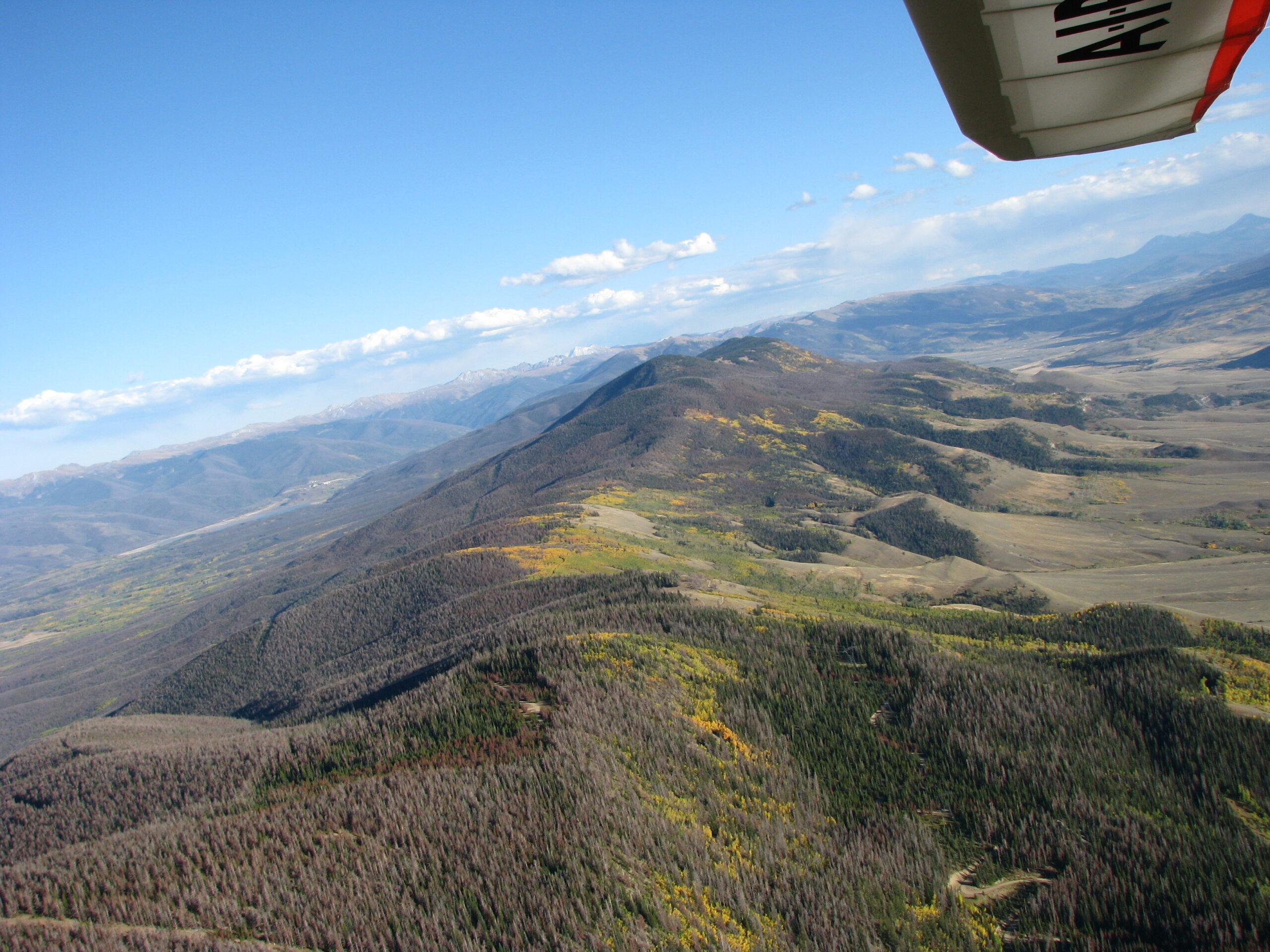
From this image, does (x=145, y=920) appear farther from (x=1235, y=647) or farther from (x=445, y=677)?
(x=1235, y=647)

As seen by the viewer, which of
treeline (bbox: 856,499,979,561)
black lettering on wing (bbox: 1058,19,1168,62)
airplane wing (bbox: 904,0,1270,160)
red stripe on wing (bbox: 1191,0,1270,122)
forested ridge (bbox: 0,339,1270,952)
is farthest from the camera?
treeline (bbox: 856,499,979,561)

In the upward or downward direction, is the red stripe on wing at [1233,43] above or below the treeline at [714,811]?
above

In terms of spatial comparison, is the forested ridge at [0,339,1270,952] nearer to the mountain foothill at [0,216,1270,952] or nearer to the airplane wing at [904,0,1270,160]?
the mountain foothill at [0,216,1270,952]

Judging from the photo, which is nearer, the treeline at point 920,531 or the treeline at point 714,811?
the treeline at point 714,811

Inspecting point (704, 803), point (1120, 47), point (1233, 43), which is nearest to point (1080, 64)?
point (1120, 47)

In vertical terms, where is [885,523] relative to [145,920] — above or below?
below

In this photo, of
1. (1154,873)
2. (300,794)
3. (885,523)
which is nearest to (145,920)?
(300,794)

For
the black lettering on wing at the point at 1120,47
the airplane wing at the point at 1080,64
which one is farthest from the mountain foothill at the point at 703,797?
the black lettering on wing at the point at 1120,47

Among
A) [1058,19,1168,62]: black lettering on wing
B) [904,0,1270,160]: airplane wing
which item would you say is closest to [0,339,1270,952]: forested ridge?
[904,0,1270,160]: airplane wing

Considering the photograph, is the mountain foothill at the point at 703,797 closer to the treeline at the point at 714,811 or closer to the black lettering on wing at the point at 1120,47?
the treeline at the point at 714,811
